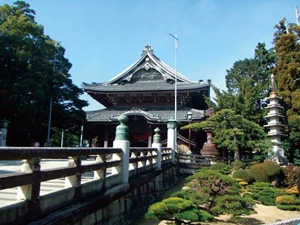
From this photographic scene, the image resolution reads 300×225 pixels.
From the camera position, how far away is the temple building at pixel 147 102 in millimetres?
21062

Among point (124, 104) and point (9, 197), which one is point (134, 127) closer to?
point (124, 104)

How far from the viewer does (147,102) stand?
24344 millimetres

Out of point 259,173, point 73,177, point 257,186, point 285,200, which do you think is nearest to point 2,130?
point 73,177

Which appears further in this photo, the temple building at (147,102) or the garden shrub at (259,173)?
the temple building at (147,102)

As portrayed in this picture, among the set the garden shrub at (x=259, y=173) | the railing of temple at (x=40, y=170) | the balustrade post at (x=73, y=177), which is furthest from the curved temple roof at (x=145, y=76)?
the balustrade post at (x=73, y=177)

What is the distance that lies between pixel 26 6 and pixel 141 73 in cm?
1162

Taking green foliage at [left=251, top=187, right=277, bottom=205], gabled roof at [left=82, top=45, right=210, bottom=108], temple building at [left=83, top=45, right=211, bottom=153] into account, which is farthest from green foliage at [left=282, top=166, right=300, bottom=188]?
gabled roof at [left=82, top=45, right=210, bottom=108]

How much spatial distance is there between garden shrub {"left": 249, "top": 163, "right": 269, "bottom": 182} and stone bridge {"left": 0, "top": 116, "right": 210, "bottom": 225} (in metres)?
7.84

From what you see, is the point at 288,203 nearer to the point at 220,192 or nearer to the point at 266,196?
the point at 266,196

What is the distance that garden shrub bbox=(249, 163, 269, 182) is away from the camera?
1369cm

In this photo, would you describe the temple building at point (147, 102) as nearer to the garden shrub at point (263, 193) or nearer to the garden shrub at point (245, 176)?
the garden shrub at point (245, 176)

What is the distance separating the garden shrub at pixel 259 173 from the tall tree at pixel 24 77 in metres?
13.7

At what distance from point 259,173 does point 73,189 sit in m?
12.1

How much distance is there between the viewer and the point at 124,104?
82.0 ft
